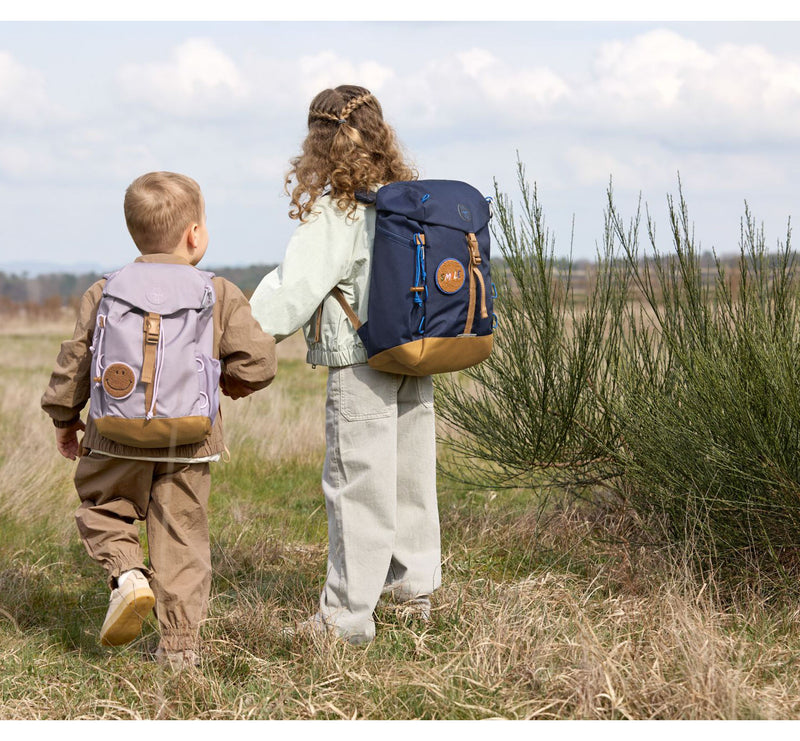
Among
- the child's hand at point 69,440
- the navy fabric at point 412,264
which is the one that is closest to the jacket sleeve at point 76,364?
the child's hand at point 69,440

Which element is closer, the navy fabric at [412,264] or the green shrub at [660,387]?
the navy fabric at [412,264]

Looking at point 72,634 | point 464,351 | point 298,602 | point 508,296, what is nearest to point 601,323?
point 508,296

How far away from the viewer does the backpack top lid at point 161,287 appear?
2.84 metres

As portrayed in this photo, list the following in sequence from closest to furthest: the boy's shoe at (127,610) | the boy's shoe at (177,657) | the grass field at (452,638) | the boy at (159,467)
→ the grass field at (452,638) < the boy's shoe at (127,610) < the boy at (159,467) < the boy's shoe at (177,657)

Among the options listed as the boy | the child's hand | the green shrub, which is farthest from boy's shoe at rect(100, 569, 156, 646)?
the green shrub

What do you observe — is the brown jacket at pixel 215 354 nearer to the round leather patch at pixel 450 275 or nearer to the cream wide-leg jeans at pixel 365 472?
the cream wide-leg jeans at pixel 365 472

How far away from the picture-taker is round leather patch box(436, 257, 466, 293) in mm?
3035

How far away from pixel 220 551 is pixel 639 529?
208cm

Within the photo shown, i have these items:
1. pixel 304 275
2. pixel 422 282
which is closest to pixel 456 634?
pixel 422 282

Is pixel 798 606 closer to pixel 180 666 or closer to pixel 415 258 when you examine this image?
pixel 415 258

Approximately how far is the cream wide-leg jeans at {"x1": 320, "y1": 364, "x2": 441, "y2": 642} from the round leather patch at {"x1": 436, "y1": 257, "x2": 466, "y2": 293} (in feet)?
1.32

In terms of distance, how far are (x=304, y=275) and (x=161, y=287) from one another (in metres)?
0.47

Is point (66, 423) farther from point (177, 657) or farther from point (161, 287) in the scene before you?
point (177, 657)

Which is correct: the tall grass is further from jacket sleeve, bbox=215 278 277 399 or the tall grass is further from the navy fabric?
the navy fabric
